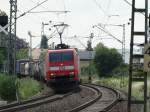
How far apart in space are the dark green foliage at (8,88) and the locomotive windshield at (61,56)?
16.6 feet

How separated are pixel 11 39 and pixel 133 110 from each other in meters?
18.4

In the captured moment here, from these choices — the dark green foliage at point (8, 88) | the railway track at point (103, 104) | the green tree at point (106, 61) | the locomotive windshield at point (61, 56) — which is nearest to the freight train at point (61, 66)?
the locomotive windshield at point (61, 56)

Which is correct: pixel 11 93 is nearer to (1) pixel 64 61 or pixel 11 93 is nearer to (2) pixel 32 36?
(1) pixel 64 61

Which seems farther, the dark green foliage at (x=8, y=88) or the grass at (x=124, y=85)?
the grass at (x=124, y=85)

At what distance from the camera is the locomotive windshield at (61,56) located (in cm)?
3988

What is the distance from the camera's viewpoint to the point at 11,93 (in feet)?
117

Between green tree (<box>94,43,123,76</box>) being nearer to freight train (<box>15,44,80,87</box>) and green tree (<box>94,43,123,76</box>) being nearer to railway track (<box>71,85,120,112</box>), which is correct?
freight train (<box>15,44,80,87</box>)

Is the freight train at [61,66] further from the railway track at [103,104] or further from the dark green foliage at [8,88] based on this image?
the railway track at [103,104]

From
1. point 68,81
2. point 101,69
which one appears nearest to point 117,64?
point 101,69

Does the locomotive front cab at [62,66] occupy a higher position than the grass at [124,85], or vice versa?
the locomotive front cab at [62,66]

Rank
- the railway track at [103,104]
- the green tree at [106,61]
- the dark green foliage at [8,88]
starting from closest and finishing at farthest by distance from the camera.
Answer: the railway track at [103,104] → the dark green foliage at [8,88] → the green tree at [106,61]

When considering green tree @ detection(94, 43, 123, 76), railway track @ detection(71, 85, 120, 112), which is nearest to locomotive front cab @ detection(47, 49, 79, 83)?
railway track @ detection(71, 85, 120, 112)

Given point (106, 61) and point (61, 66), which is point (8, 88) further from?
point (106, 61)

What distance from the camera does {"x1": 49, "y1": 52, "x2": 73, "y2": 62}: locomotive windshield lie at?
3988cm
